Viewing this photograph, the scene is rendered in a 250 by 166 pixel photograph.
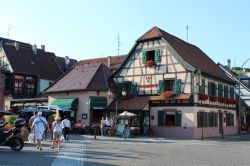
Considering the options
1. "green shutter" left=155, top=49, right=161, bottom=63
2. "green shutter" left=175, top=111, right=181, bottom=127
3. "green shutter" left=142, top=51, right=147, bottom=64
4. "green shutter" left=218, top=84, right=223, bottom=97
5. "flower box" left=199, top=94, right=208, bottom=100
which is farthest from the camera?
"green shutter" left=218, top=84, right=223, bottom=97

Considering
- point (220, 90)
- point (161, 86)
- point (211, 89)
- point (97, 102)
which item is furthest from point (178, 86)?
point (97, 102)

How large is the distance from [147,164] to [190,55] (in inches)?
981

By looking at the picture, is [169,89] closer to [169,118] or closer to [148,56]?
[169,118]

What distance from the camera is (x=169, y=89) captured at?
33781 millimetres

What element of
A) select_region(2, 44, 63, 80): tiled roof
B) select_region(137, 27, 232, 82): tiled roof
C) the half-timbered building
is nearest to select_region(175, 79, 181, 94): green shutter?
the half-timbered building

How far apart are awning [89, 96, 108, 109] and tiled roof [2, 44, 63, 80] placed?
1950 centimetres

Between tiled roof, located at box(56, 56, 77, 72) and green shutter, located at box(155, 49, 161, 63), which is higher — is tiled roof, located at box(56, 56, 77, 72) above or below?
above

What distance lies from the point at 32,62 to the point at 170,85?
1084 inches

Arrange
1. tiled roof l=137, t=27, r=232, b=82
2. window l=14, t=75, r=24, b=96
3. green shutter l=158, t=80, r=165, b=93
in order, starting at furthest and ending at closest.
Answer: window l=14, t=75, r=24, b=96 → tiled roof l=137, t=27, r=232, b=82 → green shutter l=158, t=80, r=165, b=93

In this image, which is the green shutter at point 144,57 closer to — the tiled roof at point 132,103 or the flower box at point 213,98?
the tiled roof at point 132,103

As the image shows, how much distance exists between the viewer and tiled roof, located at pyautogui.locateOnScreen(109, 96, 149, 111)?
1319 inches

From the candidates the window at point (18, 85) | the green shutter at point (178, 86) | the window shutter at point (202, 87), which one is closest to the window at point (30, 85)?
the window at point (18, 85)

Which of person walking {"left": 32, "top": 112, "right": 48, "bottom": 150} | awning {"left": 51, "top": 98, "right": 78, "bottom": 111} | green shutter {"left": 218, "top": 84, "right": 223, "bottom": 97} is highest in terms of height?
green shutter {"left": 218, "top": 84, "right": 223, "bottom": 97}

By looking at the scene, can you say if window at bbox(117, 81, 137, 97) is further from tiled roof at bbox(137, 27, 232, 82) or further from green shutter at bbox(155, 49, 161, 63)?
tiled roof at bbox(137, 27, 232, 82)
